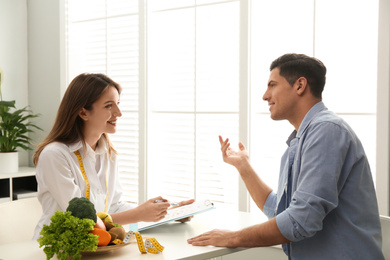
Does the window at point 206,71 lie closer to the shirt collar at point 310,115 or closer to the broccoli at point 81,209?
the shirt collar at point 310,115

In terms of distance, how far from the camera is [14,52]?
4301 millimetres

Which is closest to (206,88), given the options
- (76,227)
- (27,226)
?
(27,226)

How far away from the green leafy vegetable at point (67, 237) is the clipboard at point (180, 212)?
51 cm

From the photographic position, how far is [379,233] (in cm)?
171

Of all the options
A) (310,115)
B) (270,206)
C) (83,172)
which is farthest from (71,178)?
(310,115)

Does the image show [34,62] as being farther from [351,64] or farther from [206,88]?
[351,64]

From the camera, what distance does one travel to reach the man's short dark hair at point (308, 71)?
1.87 metres

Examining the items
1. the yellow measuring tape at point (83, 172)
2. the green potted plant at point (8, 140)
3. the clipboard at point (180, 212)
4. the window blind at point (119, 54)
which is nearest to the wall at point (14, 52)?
the green potted plant at point (8, 140)

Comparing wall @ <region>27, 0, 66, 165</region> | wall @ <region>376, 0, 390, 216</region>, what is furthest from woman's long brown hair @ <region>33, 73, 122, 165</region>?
wall @ <region>27, 0, 66, 165</region>

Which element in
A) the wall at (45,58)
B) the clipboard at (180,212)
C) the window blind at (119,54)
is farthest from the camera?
the wall at (45,58)

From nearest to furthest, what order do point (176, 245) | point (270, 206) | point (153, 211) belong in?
point (176, 245), point (153, 211), point (270, 206)

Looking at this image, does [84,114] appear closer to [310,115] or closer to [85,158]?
[85,158]

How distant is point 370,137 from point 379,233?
1040mm

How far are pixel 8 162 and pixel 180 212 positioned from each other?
2.27m
